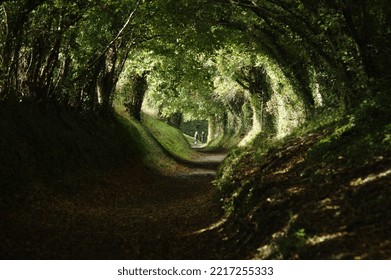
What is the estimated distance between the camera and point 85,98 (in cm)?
1991

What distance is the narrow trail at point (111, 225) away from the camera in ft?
26.9

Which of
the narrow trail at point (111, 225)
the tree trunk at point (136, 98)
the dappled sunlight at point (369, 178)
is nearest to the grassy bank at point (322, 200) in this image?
the dappled sunlight at point (369, 178)

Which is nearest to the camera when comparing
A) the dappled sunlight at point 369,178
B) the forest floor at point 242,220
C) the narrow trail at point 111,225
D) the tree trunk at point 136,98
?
the forest floor at point 242,220

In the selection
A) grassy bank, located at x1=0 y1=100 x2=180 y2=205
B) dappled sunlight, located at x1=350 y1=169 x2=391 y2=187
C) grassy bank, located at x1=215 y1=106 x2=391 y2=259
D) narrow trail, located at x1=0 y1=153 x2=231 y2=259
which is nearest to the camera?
grassy bank, located at x1=215 y1=106 x2=391 y2=259

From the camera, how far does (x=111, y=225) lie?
35.0 ft

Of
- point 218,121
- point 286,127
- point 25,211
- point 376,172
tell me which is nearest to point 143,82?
point 286,127

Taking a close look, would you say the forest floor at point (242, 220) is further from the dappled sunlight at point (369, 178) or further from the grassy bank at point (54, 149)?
the grassy bank at point (54, 149)

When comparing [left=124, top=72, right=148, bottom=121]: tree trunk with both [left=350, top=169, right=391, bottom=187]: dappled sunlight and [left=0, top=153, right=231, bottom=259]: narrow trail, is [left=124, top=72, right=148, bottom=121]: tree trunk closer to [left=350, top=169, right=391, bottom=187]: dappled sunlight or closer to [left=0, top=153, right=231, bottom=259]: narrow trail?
[left=0, top=153, right=231, bottom=259]: narrow trail

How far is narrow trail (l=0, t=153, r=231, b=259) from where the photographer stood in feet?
26.9

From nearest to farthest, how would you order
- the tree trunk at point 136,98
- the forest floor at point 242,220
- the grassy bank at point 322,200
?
the grassy bank at point 322,200 → the forest floor at point 242,220 → the tree trunk at point 136,98

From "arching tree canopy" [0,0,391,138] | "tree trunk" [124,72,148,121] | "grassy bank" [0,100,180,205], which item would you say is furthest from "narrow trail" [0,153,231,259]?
"tree trunk" [124,72,148,121]

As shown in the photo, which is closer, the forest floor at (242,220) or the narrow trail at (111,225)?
the forest floor at (242,220)
